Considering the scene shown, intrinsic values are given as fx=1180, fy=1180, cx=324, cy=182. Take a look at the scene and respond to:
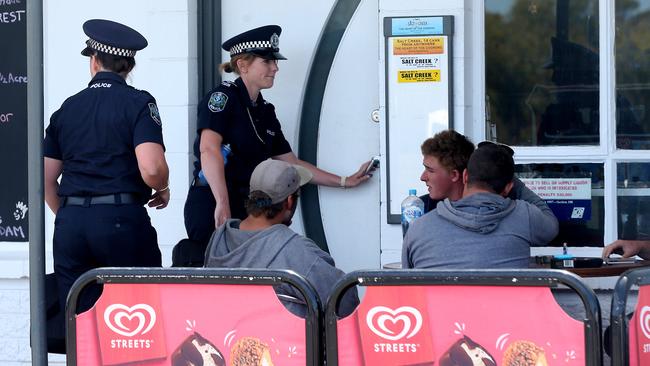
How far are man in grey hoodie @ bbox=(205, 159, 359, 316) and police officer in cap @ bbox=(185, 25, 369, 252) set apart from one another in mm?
1230

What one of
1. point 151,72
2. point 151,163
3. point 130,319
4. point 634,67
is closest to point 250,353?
point 130,319

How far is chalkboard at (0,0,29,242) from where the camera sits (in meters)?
6.56

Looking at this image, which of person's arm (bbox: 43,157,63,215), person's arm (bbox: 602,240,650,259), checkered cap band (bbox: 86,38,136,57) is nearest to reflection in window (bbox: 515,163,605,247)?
person's arm (bbox: 602,240,650,259)

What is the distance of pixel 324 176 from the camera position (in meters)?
6.25

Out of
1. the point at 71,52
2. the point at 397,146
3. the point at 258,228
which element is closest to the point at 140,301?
the point at 258,228

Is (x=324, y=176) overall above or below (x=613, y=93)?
below

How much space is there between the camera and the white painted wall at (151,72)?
6.28 metres

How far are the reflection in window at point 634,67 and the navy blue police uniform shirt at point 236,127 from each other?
6.16 ft

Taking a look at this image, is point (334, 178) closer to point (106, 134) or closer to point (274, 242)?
point (106, 134)

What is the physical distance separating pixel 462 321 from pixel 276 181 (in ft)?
3.89

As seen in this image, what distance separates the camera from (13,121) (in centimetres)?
660

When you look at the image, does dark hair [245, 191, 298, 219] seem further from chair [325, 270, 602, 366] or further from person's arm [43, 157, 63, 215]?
person's arm [43, 157, 63, 215]

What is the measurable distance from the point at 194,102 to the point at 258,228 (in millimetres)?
2163

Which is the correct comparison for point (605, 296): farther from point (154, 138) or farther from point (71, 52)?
point (71, 52)
